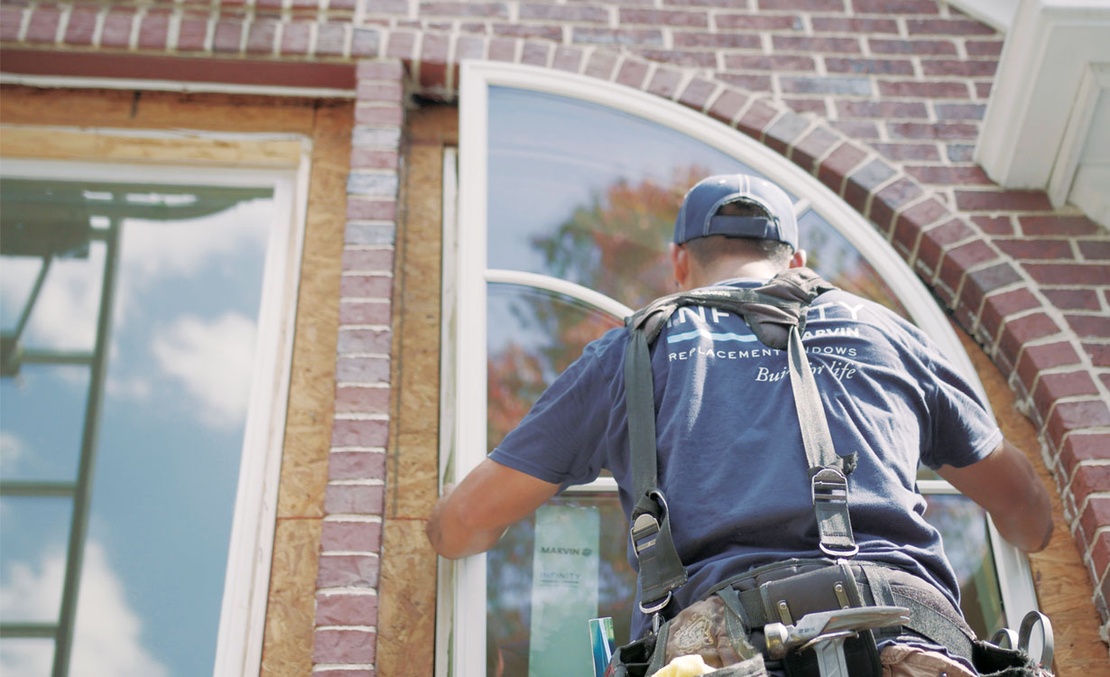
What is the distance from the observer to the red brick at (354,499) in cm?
335

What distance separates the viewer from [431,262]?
4.02 meters

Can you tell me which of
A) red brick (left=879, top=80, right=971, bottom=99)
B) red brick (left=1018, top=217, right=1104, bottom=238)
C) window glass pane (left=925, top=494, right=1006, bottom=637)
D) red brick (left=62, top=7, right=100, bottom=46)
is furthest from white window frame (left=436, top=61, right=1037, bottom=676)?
red brick (left=62, top=7, right=100, bottom=46)

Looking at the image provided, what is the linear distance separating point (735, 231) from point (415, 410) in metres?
1.22

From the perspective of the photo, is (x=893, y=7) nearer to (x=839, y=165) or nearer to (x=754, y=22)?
(x=754, y=22)

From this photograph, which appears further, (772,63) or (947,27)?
(947,27)

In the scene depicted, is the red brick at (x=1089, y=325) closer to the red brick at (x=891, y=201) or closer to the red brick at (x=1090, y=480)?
the red brick at (x=1090, y=480)

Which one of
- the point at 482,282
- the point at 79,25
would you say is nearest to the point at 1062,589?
the point at 482,282

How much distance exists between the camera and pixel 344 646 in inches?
123

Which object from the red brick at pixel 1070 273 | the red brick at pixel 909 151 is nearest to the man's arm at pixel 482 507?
the red brick at pixel 1070 273

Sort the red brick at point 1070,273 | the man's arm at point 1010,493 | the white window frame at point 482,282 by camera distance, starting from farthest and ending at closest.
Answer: the red brick at point 1070,273 → the white window frame at point 482,282 → the man's arm at point 1010,493

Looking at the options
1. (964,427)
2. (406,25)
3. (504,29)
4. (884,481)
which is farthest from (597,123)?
(884,481)

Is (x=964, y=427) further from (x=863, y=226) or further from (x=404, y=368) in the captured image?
(x=404, y=368)

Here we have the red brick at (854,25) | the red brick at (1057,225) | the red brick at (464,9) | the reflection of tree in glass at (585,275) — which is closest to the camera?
the reflection of tree in glass at (585,275)

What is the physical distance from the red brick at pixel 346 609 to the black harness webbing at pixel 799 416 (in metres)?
0.95
